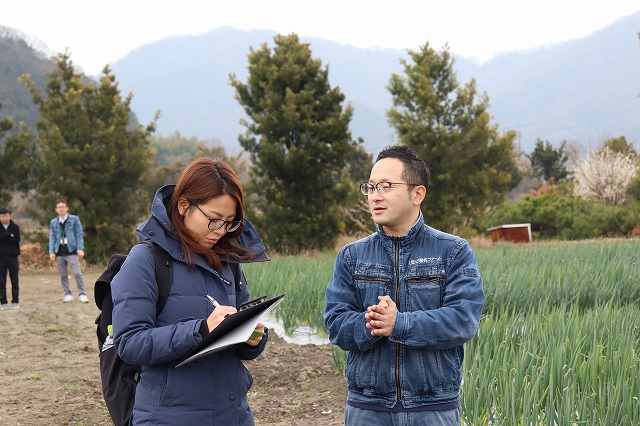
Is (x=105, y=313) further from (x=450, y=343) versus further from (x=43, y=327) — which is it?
(x=43, y=327)

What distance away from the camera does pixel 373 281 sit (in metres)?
2.38

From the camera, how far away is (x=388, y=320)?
2184 mm

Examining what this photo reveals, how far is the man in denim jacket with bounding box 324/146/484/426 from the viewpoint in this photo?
2238mm

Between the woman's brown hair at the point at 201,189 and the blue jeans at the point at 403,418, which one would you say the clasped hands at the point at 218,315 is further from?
the blue jeans at the point at 403,418

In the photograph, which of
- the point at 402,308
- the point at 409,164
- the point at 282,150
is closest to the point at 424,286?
the point at 402,308

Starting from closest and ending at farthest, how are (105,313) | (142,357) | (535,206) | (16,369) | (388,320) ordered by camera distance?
(142,357) → (388,320) → (105,313) → (16,369) → (535,206)

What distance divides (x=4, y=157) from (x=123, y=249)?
10.8ft

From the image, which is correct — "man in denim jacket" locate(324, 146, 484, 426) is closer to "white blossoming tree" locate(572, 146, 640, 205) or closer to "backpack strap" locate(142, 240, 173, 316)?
"backpack strap" locate(142, 240, 173, 316)

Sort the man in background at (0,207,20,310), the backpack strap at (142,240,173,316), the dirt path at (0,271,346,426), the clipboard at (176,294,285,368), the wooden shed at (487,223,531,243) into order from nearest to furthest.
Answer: the clipboard at (176,294,285,368) < the backpack strap at (142,240,173,316) < the dirt path at (0,271,346,426) < the man in background at (0,207,20,310) < the wooden shed at (487,223,531,243)

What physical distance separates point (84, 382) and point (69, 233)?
4.41m

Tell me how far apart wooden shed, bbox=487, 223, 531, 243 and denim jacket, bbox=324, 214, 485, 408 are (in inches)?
717

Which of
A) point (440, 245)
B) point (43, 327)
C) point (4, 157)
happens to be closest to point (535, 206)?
point (4, 157)

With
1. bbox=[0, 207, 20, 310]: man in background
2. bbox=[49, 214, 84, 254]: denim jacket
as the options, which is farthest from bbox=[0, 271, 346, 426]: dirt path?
bbox=[49, 214, 84, 254]: denim jacket

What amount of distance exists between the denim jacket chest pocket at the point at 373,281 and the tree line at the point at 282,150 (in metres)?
13.1
